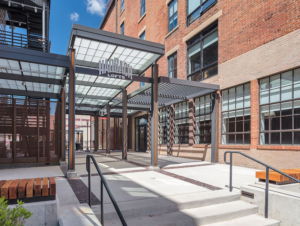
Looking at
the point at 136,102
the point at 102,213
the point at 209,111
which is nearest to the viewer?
the point at 102,213

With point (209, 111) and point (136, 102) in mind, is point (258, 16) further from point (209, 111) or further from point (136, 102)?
point (136, 102)

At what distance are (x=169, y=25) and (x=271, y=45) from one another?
364 inches

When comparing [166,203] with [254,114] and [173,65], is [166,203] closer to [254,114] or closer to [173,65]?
[254,114]

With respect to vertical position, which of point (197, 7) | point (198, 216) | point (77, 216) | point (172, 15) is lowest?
point (198, 216)

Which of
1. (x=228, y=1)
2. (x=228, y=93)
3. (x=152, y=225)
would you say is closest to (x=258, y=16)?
(x=228, y=1)

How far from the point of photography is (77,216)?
3795mm

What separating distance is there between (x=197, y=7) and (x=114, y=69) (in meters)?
7.64

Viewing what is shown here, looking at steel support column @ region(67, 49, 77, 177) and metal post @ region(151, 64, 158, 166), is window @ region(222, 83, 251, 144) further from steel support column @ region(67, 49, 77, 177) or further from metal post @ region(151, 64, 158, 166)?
steel support column @ region(67, 49, 77, 177)

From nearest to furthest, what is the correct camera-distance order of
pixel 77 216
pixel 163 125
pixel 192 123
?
pixel 77 216 → pixel 192 123 → pixel 163 125

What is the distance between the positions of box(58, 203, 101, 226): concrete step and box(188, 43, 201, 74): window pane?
11006 mm

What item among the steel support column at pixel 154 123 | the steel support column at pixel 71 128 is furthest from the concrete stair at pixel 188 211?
the steel support column at pixel 154 123

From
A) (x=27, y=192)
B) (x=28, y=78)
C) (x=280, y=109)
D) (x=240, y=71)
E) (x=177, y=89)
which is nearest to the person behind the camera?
(x=27, y=192)

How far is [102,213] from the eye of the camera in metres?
3.84

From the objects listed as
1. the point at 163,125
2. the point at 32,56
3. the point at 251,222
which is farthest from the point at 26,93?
the point at 251,222
